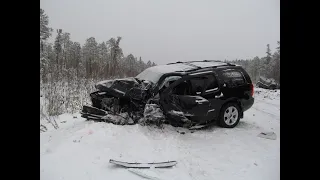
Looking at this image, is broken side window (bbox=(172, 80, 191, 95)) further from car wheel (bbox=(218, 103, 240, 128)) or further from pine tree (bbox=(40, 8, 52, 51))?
pine tree (bbox=(40, 8, 52, 51))

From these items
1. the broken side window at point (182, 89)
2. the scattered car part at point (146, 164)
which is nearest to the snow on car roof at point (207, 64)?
the broken side window at point (182, 89)

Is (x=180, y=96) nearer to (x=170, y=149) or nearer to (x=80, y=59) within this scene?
(x=170, y=149)

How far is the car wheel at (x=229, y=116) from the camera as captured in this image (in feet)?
9.00

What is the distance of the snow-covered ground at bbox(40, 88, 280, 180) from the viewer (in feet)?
8.42

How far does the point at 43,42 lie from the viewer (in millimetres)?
2674

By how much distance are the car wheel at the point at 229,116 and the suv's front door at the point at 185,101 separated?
17 cm

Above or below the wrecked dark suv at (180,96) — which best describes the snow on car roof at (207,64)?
above

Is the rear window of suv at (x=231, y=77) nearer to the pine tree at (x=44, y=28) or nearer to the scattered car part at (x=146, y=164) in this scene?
the scattered car part at (x=146, y=164)

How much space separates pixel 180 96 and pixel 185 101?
0.07 meters

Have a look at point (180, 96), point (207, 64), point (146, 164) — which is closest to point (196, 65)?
point (207, 64)

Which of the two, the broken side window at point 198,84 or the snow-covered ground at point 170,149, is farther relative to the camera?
the broken side window at point 198,84

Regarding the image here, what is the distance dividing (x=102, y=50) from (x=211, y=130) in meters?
1.28
